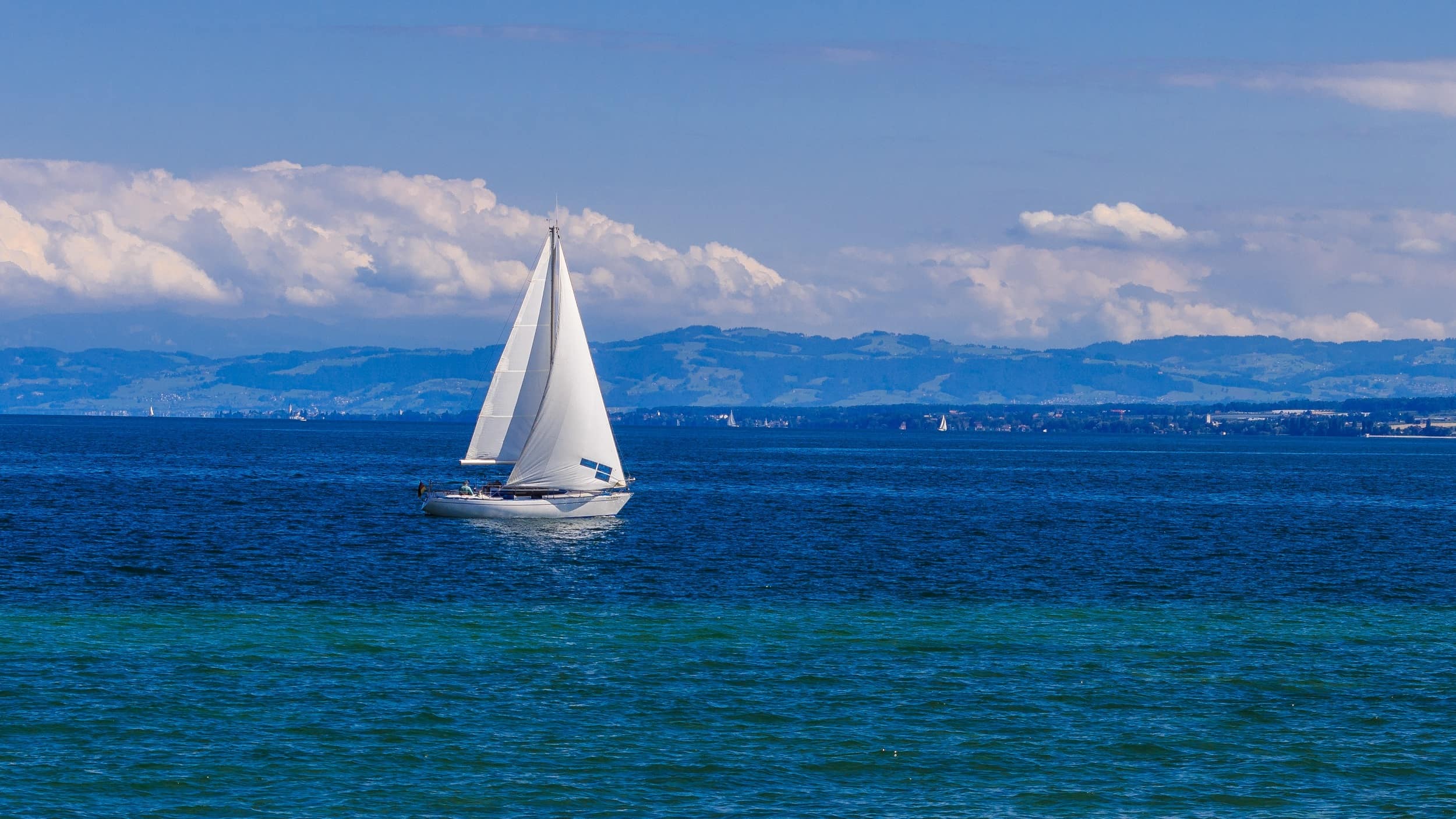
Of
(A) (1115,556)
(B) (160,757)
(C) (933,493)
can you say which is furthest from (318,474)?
(B) (160,757)

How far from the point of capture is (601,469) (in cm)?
9525

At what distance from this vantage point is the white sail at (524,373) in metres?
92.1

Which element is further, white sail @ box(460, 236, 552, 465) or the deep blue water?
white sail @ box(460, 236, 552, 465)

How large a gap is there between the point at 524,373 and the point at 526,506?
8.10 metres

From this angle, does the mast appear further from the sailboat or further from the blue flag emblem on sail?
the blue flag emblem on sail

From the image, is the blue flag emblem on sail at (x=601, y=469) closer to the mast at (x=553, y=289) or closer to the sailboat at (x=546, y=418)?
the sailboat at (x=546, y=418)

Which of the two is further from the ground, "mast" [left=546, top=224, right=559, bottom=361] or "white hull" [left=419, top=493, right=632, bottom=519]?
"mast" [left=546, top=224, right=559, bottom=361]

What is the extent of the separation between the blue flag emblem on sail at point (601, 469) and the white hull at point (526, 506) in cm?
118

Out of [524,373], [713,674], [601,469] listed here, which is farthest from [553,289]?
[713,674]

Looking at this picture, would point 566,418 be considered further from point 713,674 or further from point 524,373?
point 713,674

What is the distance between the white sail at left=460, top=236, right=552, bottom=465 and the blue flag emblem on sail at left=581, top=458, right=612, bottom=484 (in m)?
4.11

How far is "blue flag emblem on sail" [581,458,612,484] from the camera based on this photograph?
93.8 meters

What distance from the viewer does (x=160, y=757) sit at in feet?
114

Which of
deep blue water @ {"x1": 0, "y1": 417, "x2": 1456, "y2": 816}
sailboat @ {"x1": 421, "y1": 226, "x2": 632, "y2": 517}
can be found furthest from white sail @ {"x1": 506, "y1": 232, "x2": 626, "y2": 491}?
deep blue water @ {"x1": 0, "y1": 417, "x2": 1456, "y2": 816}
